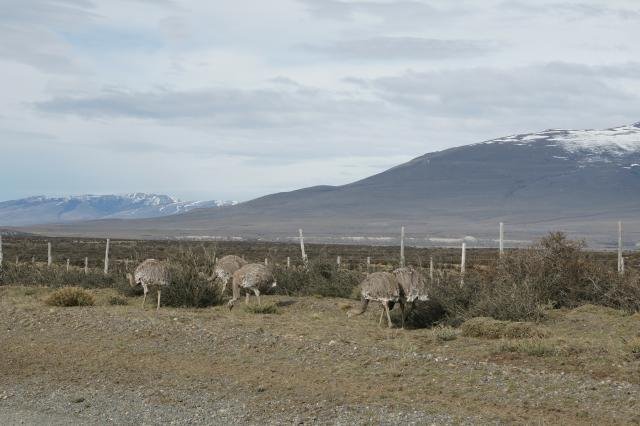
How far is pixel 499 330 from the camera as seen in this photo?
1313 centimetres

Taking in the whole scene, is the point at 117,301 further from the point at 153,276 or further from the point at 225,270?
the point at 225,270

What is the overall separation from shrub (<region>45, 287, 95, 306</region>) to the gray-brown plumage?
6.78 meters

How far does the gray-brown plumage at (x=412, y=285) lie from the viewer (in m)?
14.7

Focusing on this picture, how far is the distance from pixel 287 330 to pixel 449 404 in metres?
5.49

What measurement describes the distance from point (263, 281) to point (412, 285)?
3.92m

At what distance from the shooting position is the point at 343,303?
61.3ft

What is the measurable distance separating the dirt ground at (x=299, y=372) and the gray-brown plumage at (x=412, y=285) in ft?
2.07

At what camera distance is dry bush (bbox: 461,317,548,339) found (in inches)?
515

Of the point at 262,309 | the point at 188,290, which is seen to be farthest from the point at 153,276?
the point at 262,309

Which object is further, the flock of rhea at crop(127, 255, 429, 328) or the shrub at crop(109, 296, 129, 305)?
the shrub at crop(109, 296, 129, 305)

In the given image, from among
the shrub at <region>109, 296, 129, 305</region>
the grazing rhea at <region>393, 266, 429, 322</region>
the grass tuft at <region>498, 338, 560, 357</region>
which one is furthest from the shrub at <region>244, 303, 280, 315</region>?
the grass tuft at <region>498, 338, 560, 357</region>

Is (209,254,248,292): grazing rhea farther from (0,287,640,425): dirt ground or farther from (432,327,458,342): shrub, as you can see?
(432,327,458,342): shrub

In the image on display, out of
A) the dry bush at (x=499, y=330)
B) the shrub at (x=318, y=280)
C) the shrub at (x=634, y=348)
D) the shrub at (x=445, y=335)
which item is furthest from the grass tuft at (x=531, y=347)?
the shrub at (x=318, y=280)

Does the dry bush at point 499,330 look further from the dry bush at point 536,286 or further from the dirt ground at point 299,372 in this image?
the dry bush at point 536,286
